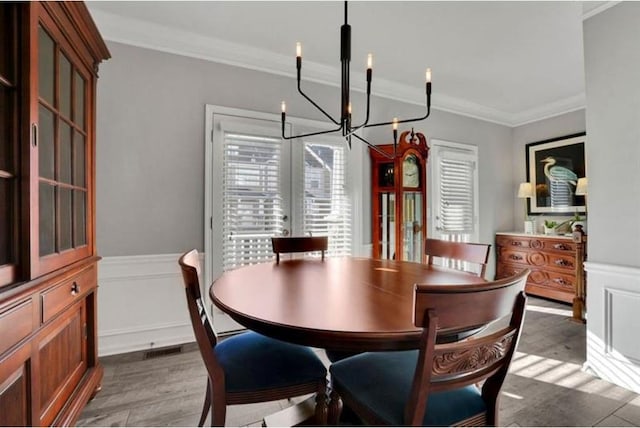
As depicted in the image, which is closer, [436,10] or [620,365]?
[620,365]

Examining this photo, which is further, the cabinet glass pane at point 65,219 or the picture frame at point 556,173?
the picture frame at point 556,173

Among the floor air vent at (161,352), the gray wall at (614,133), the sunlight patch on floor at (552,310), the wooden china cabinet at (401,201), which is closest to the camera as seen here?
the gray wall at (614,133)

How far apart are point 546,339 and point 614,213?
131 centimetres

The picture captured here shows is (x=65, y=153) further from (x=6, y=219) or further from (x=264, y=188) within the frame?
(x=264, y=188)

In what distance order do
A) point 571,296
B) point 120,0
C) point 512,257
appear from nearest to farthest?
point 120,0 < point 571,296 < point 512,257

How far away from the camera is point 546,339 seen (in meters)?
2.63

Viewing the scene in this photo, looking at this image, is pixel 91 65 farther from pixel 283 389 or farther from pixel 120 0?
pixel 283 389

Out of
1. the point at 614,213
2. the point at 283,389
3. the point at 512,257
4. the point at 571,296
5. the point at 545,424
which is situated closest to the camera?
the point at 283,389

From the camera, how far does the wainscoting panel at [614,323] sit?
1.87 m

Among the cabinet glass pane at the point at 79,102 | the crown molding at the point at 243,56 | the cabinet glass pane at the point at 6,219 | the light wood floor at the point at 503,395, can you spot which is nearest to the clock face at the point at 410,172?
the crown molding at the point at 243,56

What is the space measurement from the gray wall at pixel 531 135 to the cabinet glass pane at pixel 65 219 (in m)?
5.17

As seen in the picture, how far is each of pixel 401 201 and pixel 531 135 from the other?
8.98 feet

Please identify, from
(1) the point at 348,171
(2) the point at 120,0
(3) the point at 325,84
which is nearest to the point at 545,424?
(1) the point at 348,171

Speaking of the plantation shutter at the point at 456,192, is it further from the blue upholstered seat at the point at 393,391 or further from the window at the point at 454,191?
the blue upholstered seat at the point at 393,391
